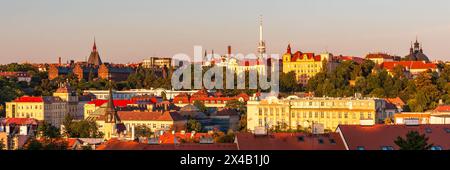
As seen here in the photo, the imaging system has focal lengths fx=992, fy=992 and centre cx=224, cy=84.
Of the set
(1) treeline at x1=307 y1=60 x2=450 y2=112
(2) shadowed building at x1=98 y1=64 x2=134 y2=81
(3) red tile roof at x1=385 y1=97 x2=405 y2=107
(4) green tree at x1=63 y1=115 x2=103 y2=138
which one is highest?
(2) shadowed building at x1=98 y1=64 x2=134 y2=81

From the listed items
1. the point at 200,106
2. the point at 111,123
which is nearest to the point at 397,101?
the point at 111,123

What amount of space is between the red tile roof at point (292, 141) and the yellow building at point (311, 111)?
85.5ft

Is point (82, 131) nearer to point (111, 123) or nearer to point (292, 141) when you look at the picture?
point (111, 123)

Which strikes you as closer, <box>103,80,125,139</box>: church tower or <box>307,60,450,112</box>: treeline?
<box>103,80,125,139</box>: church tower

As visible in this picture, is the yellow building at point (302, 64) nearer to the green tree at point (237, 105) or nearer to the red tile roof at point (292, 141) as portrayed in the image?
the green tree at point (237, 105)

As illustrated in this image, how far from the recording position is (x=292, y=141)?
65.0ft

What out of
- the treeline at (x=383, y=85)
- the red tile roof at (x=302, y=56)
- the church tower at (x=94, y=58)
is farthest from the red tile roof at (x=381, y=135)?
the church tower at (x=94, y=58)

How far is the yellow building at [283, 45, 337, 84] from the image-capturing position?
87.4m

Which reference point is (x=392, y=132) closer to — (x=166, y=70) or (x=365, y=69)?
(x=365, y=69)

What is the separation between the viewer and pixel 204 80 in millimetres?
90562

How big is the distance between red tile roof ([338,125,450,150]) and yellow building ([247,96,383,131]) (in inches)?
983

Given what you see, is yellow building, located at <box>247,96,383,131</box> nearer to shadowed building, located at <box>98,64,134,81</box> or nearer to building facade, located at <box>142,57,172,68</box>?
shadowed building, located at <box>98,64,134,81</box>

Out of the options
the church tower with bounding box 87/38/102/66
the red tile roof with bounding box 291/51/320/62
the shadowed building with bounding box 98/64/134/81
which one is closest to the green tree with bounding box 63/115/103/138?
the red tile roof with bounding box 291/51/320/62
